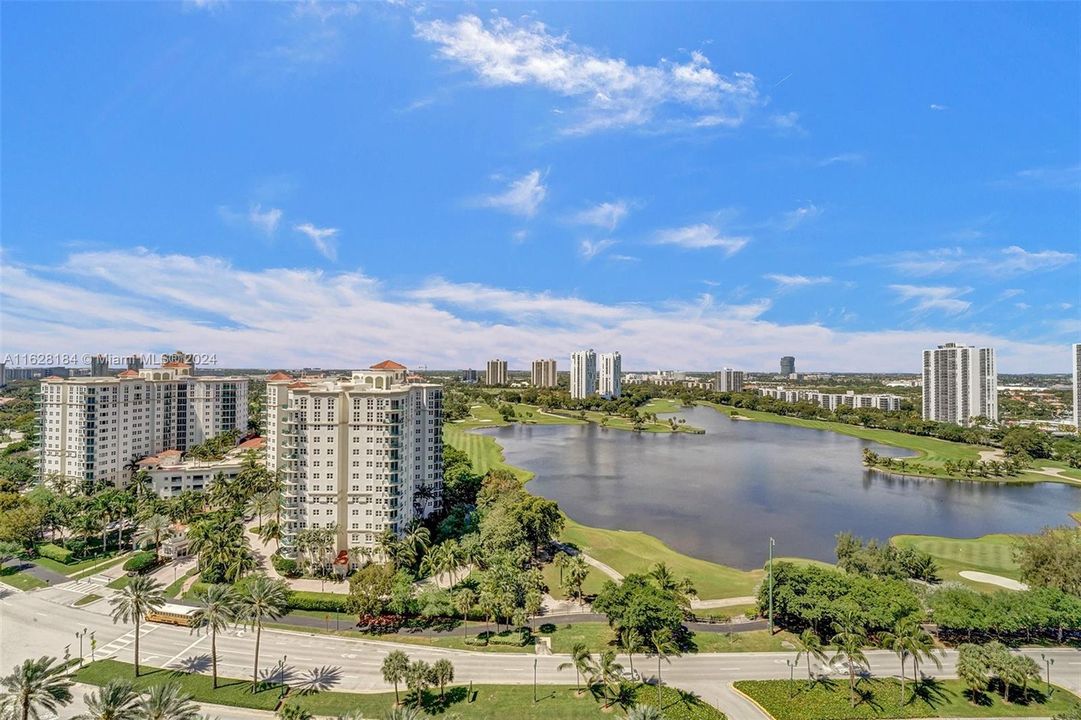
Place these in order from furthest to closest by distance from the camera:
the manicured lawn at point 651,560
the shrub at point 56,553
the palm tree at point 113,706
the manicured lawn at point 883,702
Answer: the shrub at point 56,553 → the manicured lawn at point 651,560 → the manicured lawn at point 883,702 → the palm tree at point 113,706

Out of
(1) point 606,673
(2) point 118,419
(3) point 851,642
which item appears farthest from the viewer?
(2) point 118,419

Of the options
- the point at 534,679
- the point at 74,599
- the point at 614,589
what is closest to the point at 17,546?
the point at 74,599

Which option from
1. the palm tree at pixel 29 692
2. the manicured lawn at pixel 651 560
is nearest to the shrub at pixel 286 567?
the palm tree at pixel 29 692

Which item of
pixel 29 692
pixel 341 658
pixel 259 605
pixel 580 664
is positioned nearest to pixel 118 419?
pixel 259 605

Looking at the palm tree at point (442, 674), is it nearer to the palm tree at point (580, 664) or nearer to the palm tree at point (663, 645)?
the palm tree at point (580, 664)

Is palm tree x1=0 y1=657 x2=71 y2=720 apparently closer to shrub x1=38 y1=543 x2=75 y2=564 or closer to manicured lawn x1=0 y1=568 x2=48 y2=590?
manicured lawn x1=0 y1=568 x2=48 y2=590

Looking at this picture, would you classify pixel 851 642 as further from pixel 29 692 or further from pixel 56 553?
pixel 56 553
